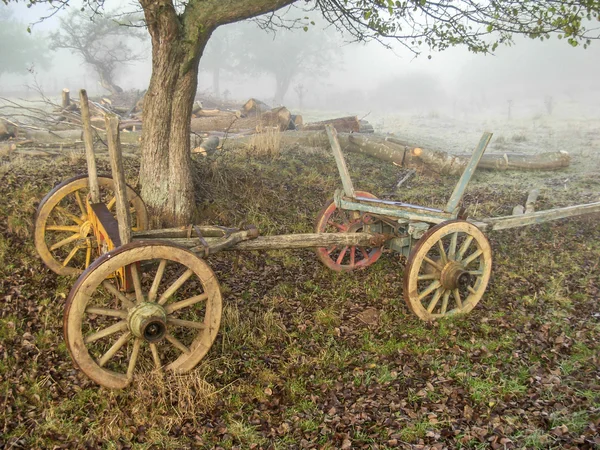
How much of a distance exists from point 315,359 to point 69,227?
301cm

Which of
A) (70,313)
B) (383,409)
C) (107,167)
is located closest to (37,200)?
(107,167)

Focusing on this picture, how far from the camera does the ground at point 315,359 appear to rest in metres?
3.27

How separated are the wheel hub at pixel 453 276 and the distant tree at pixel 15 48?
147ft

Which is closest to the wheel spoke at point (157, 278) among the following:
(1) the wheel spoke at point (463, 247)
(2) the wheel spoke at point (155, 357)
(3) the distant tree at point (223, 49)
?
(2) the wheel spoke at point (155, 357)

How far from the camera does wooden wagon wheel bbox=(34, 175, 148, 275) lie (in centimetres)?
473

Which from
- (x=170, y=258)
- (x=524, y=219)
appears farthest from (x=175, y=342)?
(x=524, y=219)

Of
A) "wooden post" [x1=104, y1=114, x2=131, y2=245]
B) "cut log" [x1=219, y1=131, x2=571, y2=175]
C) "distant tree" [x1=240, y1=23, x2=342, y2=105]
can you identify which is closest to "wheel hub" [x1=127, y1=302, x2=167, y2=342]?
"wooden post" [x1=104, y1=114, x2=131, y2=245]

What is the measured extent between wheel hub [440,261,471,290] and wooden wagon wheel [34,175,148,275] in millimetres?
3442

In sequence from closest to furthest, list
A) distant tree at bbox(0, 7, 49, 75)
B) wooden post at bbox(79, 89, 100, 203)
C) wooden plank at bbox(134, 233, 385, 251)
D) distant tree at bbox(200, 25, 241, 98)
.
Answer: wooden plank at bbox(134, 233, 385, 251) < wooden post at bbox(79, 89, 100, 203) < distant tree at bbox(0, 7, 49, 75) < distant tree at bbox(200, 25, 241, 98)

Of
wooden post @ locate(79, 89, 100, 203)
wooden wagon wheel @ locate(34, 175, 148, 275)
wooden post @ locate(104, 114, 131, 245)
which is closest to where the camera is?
wooden post @ locate(104, 114, 131, 245)

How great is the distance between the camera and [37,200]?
232 inches

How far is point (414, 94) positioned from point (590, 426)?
4581 centimetres

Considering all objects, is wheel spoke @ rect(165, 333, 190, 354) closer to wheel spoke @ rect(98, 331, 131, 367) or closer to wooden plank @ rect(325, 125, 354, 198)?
wheel spoke @ rect(98, 331, 131, 367)

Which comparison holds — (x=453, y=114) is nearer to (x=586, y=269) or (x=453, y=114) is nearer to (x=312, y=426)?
(x=586, y=269)
